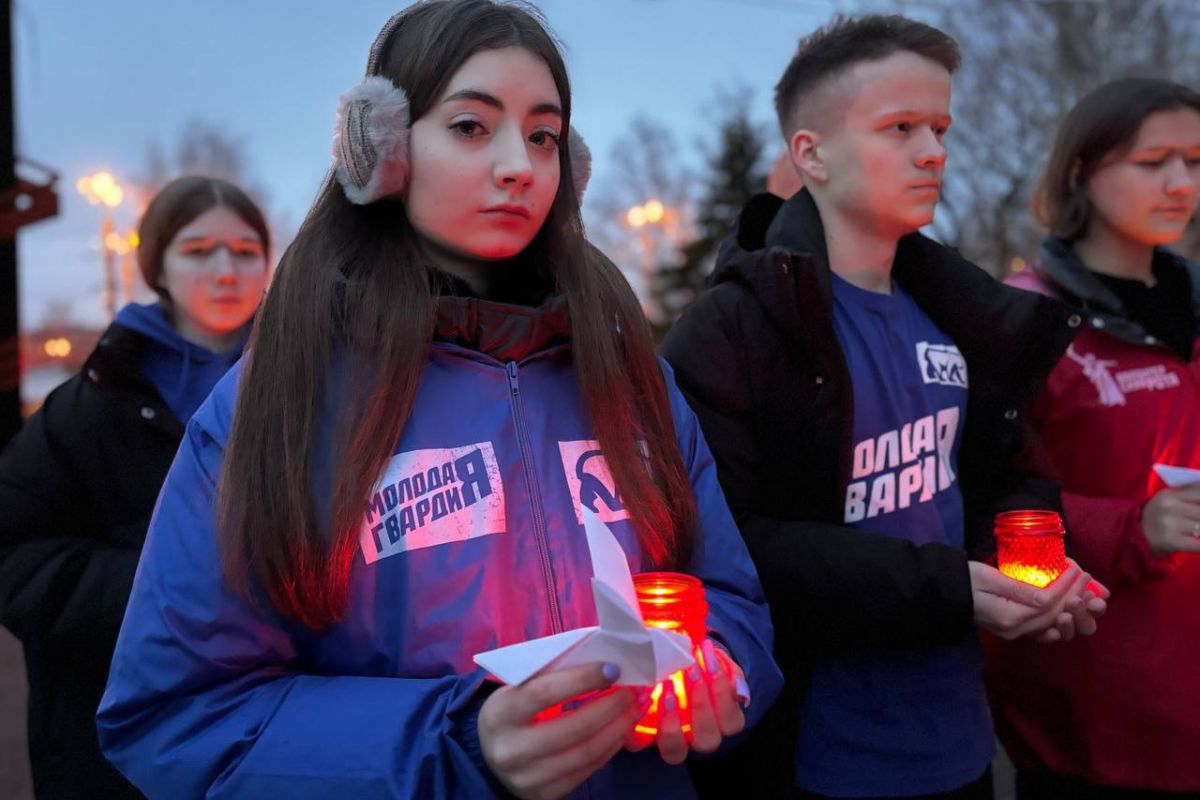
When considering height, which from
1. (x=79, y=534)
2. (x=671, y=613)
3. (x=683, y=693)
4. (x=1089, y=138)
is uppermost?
(x=1089, y=138)

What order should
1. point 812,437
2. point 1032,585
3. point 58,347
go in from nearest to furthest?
1. point 1032,585
2. point 812,437
3. point 58,347

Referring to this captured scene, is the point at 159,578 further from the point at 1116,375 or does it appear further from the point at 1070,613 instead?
the point at 1116,375

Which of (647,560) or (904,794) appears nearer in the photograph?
(647,560)

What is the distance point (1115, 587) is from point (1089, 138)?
1.40 m

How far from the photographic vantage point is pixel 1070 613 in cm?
215

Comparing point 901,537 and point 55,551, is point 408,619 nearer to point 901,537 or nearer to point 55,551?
point 901,537

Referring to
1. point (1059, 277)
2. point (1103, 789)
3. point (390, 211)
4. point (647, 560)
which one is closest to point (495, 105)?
point (390, 211)

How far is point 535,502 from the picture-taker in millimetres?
1594

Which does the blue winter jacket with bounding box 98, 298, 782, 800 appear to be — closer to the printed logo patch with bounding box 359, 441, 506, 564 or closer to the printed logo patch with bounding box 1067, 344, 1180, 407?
the printed logo patch with bounding box 359, 441, 506, 564

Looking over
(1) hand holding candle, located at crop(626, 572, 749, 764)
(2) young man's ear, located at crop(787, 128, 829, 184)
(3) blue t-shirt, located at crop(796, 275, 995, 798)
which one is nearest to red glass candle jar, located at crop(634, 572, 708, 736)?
(1) hand holding candle, located at crop(626, 572, 749, 764)

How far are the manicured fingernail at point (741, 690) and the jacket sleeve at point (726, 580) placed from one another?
0.10 m

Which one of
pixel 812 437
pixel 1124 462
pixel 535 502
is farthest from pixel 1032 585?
pixel 535 502

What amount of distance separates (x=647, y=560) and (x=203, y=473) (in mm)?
749

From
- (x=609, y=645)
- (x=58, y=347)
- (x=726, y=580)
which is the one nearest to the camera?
(x=609, y=645)
